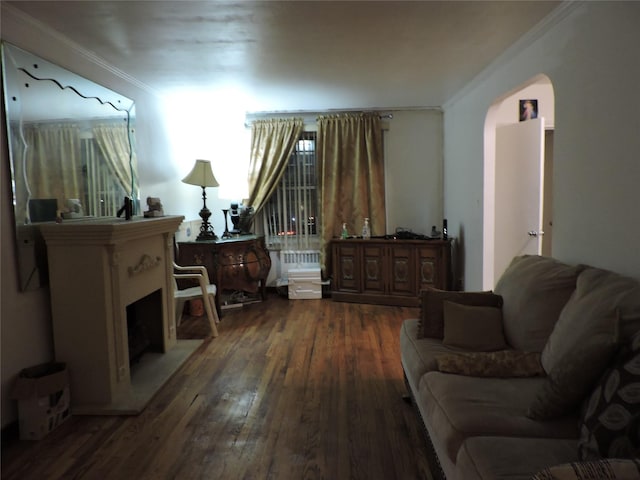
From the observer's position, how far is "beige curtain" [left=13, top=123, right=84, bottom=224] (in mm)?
2468

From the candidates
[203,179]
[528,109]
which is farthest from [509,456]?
[203,179]

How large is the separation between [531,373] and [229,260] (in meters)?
3.46

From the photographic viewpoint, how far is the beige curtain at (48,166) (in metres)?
2.47

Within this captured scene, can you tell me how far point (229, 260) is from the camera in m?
4.83

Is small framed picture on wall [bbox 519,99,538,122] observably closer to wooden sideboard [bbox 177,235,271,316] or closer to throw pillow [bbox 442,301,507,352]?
throw pillow [bbox 442,301,507,352]

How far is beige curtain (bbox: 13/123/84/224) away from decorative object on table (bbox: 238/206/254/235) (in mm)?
2583

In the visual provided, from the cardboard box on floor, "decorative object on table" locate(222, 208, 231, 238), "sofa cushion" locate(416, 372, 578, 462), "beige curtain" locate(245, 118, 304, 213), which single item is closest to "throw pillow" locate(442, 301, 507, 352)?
"sofa cushion" locate(416, 372, 578, 462)

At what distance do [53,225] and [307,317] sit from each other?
2759 mm

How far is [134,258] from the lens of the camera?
9.89 ft

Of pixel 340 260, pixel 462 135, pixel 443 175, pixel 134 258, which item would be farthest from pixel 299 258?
pixel 134 258

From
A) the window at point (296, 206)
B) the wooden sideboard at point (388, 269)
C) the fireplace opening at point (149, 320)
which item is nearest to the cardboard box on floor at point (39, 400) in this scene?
the fireplace opening at point (149, 320)

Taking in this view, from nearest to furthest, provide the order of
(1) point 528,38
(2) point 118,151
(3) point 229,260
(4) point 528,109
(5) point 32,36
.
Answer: (5) point 32,36
(1) point 528,38
(2) point 118,151
(4) point 528,109
(3) point 229,260

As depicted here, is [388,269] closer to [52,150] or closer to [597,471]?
[52,150]

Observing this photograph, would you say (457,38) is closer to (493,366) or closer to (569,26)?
→ (569,26)
